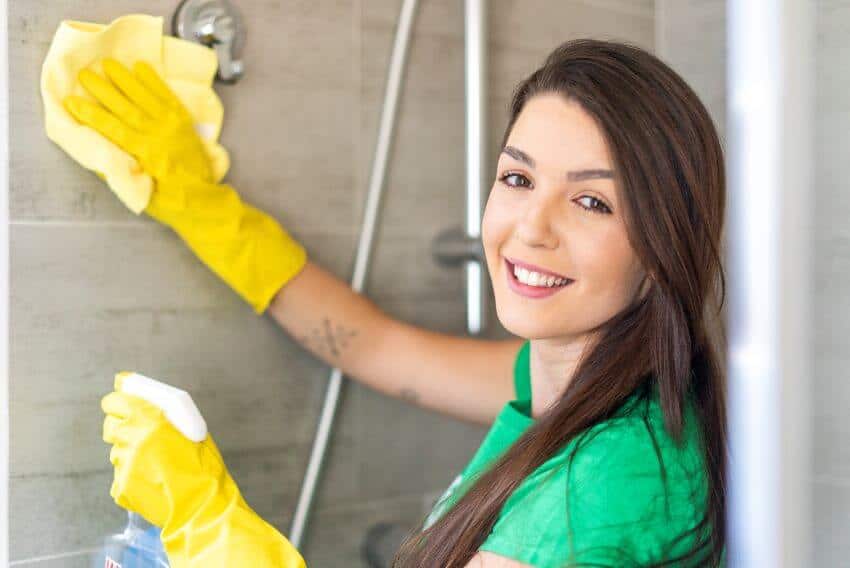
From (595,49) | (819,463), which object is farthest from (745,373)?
(595,49)

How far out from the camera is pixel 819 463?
50cm

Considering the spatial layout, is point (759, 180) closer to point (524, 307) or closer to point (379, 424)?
point (524, 307)

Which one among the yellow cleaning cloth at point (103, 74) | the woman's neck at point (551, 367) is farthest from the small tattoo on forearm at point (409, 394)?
the yellow cleaning cloth at point (103, 74)

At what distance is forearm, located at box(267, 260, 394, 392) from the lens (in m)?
1.26

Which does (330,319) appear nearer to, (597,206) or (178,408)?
(178,408)

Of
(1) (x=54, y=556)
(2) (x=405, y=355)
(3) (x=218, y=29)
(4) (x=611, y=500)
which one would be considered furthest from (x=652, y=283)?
(1) (x=54, y=556)

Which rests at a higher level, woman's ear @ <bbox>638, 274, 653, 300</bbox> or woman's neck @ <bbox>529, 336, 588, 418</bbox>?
woman's ear @ <bbox>638, 274, 653, 300</bbox>

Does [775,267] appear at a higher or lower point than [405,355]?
higher

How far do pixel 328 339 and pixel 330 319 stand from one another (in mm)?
29

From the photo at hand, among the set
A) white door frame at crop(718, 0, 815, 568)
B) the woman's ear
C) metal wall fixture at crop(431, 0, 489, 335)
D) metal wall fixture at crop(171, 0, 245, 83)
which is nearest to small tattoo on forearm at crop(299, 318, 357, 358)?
metal wall fixture at crop(431, 0, 489, 335)

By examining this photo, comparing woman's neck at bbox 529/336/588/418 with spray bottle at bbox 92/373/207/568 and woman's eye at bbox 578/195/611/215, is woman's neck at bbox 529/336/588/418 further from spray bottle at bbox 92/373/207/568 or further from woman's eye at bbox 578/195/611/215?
spray bottle at bbox 92/373/207/568

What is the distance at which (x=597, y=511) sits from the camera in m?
0.84

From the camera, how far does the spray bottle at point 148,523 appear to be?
3.36 feet

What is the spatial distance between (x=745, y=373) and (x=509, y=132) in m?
0.65
